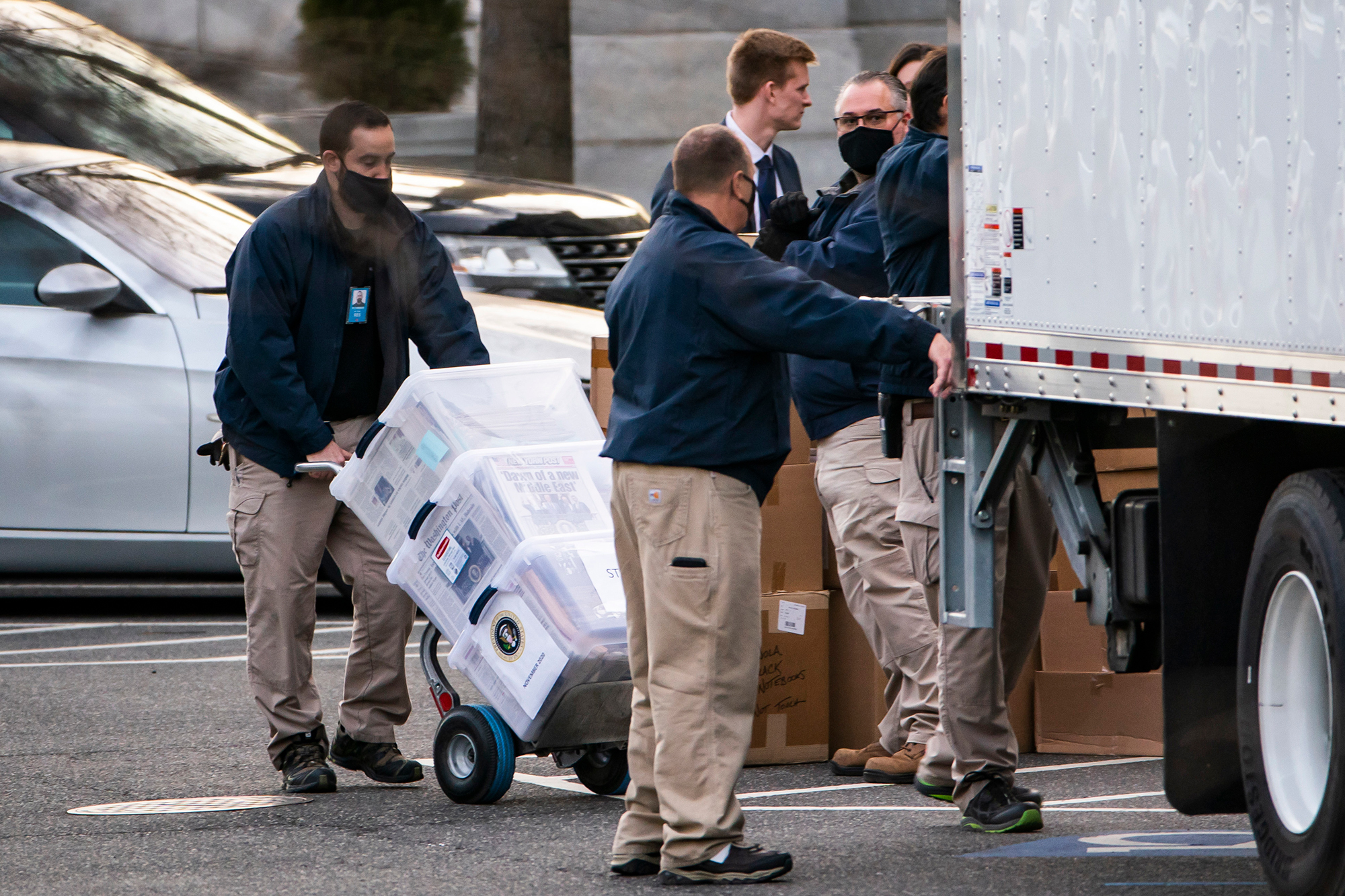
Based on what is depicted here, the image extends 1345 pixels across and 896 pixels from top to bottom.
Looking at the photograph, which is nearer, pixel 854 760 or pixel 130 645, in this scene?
pixel 854 760

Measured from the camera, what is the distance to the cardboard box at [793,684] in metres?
6.55

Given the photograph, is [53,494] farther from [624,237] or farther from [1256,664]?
[1256,664]

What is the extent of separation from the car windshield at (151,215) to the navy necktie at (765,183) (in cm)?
295

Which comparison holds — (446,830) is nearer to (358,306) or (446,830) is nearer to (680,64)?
(358,306)

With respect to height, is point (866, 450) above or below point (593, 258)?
below

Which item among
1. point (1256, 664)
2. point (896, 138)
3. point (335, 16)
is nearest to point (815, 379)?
point (896, 138)

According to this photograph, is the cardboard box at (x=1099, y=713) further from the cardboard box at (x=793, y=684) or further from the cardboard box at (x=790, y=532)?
the cardboard box at (x=790, y=532)

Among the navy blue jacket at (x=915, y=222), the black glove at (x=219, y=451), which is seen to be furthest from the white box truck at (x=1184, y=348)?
the black glove at (x=219, y=451)

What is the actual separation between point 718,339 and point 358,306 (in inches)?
73.2

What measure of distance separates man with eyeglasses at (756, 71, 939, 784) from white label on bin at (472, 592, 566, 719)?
3.57 ft

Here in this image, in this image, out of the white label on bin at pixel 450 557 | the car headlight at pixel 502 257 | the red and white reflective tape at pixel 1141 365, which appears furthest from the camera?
the car headlight at pixel 502 257

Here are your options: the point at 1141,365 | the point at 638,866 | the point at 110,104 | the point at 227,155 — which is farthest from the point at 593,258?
the point at 1141,365

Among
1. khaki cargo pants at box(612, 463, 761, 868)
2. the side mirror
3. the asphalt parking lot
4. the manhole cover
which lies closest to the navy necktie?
the asphalt parking lot

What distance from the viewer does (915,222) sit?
5.63 meters
